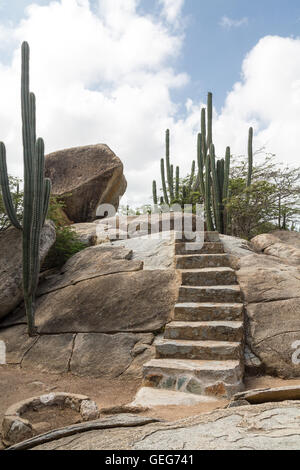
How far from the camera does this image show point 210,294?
5.17 metres

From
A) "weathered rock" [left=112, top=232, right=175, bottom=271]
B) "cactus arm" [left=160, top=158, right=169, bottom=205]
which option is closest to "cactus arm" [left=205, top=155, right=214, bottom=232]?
"weathered rock" [left=112, top=232, right=175, bottom=271]

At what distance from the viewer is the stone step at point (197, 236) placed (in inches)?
260

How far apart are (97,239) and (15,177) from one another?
2.07 m

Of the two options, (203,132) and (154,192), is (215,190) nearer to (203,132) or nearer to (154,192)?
(203,132)

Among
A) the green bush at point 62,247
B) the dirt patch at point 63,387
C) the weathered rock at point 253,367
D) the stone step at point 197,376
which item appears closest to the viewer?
the stone step at point 197,376

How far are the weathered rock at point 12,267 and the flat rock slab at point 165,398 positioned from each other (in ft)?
10.2

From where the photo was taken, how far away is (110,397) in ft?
13.5

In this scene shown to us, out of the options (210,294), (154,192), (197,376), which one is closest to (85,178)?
(154,192)

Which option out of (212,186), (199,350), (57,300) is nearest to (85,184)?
(212,186)

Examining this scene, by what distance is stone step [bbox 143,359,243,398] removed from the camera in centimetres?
379

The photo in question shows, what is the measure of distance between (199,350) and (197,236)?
8.90 feet

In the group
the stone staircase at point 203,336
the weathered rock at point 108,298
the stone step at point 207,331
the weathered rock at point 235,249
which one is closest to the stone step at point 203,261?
the stone staircase at point 203,336

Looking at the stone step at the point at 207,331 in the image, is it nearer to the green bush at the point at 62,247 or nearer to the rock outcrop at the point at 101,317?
the rock outcrop at the point at 101,317

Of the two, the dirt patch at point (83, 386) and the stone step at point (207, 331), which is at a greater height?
the stone step at point (207, 331)
